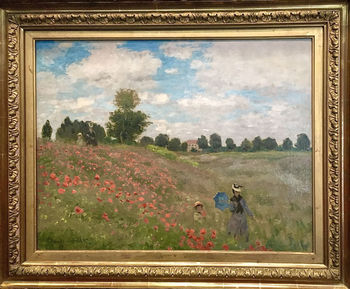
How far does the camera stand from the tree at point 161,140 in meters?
1.40

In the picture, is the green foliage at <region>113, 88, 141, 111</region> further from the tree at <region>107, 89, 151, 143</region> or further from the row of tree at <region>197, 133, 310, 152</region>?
the row of tree at <region>197, 133, 310, 152</region>

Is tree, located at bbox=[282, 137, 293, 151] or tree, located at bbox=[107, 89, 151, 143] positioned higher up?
tree, located at bbox=[107, 89, 151, 143]

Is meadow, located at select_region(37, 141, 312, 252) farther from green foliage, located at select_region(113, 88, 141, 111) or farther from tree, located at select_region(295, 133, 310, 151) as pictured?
green foliage, located at select_region(113, 88, 141, 111)

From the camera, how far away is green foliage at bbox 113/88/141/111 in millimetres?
1397

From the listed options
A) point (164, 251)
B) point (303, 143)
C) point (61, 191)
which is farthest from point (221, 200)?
point (61, 191)

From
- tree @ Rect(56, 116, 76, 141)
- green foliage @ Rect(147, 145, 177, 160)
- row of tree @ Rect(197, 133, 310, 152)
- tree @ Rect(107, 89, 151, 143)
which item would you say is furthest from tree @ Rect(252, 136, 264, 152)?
tree @ Rect(56, 116, 76, 141)

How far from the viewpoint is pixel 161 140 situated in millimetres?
1404

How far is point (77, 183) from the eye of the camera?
4.60 ft

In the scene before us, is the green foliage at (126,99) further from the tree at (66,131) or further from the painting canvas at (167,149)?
the tree at (66,131)

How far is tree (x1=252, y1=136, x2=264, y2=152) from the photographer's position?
1.38 meters

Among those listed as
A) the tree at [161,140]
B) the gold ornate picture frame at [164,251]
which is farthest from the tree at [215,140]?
the gold ornate picture frame at [164,251]

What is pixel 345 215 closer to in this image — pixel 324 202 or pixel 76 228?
pixel 324 202

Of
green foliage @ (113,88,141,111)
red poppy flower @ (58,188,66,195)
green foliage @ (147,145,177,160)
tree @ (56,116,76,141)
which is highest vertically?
green foliage @ (113,88,141,111)

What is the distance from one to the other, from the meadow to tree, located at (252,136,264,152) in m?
0.03
